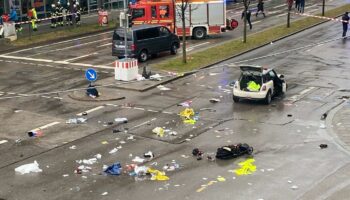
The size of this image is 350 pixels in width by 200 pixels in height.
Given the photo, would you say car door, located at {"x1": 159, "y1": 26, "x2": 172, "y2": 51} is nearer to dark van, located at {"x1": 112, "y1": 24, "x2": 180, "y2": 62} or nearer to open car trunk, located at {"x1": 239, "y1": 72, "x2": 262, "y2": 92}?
dark van, located at {"x1": 112, "y1": 24, "x2": 180, "y2": 62}

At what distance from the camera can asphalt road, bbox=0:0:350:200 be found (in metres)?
14.1

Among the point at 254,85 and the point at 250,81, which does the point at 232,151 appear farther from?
the point at 250,81

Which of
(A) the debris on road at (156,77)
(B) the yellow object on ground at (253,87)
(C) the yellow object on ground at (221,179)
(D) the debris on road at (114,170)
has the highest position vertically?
(B) the yellow object on ground at (253,87)

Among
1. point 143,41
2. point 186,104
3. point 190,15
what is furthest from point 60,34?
point 186,104

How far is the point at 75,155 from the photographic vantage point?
16797 millimetres

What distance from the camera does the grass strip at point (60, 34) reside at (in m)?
38.4

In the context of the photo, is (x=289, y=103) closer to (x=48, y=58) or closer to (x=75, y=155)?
(x=75, y=155)

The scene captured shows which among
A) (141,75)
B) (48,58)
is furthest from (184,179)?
(48,58)

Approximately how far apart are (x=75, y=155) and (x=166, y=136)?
325cm

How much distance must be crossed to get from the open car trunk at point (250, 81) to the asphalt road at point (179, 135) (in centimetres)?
72

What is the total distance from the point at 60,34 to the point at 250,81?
2246cm

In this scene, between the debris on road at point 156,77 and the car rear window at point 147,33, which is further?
the car rear window at point 147,33

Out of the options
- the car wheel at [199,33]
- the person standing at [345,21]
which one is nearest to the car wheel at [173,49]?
the car wheel at [199,33]

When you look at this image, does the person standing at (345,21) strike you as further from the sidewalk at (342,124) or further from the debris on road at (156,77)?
the sidewalk at (342,124)
